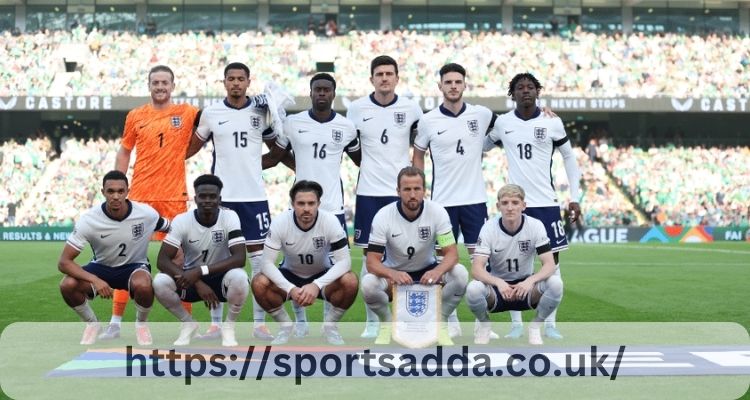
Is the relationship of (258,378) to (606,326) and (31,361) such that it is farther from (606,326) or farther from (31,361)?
(606,326)

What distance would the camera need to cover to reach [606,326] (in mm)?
9047

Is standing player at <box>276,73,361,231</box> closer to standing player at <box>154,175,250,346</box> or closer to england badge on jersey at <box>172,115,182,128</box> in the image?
england badge on jersey at <box>172,115,182,128</box>

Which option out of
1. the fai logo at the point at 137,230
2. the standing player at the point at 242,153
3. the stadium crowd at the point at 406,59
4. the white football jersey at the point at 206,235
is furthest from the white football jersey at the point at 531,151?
the stadium crowd at the point at 406,59

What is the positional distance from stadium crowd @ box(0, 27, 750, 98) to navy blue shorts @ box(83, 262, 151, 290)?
29471 mm

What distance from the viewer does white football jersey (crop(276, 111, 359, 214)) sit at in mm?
8891

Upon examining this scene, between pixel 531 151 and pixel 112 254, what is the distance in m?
3.79

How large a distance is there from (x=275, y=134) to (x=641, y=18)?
121ft

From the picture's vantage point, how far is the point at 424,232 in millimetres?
7988

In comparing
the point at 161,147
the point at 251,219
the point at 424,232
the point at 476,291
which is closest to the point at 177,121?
the point at 161,147

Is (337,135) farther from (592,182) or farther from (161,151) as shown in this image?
(592,182)

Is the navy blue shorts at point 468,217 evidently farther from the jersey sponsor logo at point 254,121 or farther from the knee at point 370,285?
the jersey sponsor logo at point 254,121

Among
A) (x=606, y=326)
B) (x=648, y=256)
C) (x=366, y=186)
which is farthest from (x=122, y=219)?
(x=648, y=256)

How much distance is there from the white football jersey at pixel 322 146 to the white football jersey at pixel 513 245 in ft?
5.08

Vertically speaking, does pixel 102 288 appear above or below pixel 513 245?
below
